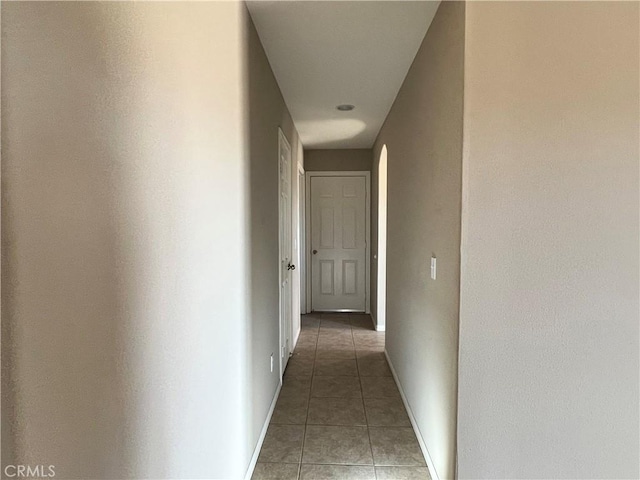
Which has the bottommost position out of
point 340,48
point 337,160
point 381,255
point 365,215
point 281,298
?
point 281,298

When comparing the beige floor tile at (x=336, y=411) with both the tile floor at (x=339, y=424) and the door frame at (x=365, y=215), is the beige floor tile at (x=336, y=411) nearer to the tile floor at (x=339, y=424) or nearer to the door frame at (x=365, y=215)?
the tile floor at (x=339, y=424)

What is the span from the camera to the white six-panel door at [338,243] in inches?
197

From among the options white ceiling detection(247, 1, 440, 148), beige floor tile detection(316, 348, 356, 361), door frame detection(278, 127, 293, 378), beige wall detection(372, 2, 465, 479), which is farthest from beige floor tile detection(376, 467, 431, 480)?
white ceiling detection(247, 1, 440, 148)

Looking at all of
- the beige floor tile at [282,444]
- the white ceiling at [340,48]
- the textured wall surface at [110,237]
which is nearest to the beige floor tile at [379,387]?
the beige floor tile at [282,444]

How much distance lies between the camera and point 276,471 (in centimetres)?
183

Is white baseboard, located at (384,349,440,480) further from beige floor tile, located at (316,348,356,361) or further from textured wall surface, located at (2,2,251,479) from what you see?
textured wall surface, located at (2,2,251,479)

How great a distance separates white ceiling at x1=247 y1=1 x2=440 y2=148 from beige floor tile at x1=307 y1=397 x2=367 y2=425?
2308 mm

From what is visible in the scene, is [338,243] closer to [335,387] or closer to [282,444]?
[335,387]

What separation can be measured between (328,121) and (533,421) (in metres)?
3.02

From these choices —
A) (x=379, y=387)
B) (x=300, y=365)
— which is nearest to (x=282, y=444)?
(x=379, y=387)

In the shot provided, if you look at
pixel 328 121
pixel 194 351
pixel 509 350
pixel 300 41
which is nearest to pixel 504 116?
pixel 509 350

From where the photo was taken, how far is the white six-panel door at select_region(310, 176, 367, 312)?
5.00 metres

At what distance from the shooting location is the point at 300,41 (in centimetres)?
204

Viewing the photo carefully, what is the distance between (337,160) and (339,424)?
3.55 metres
